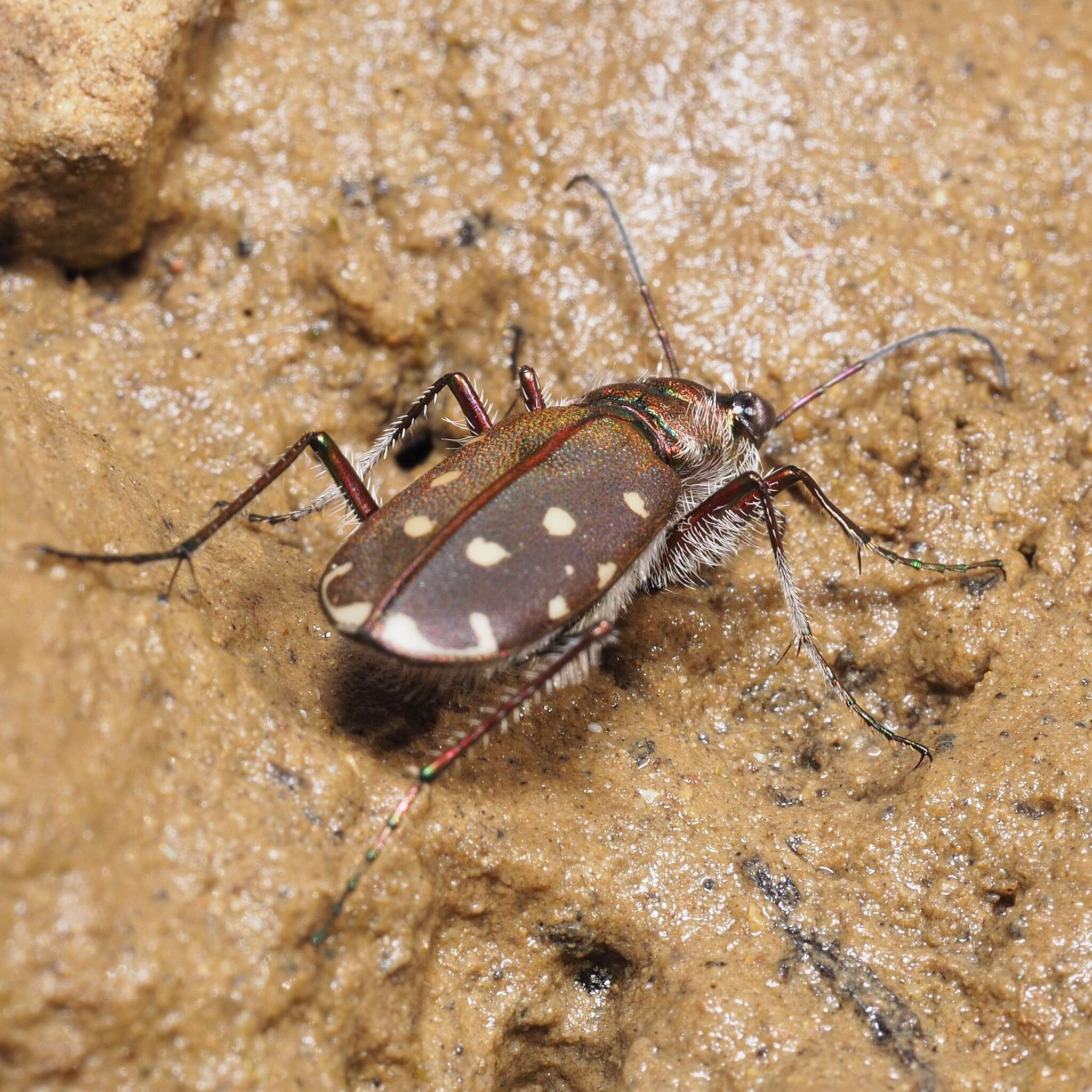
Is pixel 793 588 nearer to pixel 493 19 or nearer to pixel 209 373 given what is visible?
pixel 209 373

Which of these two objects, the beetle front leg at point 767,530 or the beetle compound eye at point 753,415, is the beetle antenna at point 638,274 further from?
the beetle front leg at point 767,530

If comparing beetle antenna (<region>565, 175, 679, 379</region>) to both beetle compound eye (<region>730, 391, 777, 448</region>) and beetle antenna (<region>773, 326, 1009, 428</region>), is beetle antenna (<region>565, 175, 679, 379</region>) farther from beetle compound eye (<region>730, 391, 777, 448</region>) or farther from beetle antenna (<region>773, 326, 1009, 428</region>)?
beetle antenna (<region>773, 326, 1009, 428</region>)

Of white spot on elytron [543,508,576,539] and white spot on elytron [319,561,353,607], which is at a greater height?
white spot on elytron [543,508,576,539]

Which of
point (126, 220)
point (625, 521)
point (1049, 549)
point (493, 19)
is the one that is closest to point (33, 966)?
→ point (625, 521)

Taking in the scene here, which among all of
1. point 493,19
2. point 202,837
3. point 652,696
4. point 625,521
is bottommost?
point 652,696

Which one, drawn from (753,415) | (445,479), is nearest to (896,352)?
(753,415)

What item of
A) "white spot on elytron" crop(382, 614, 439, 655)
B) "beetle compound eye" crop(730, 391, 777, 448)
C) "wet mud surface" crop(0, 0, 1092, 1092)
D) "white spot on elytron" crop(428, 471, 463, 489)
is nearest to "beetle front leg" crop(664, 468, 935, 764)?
"wet mud surface" crop(0, 0, 1092, 1092)
